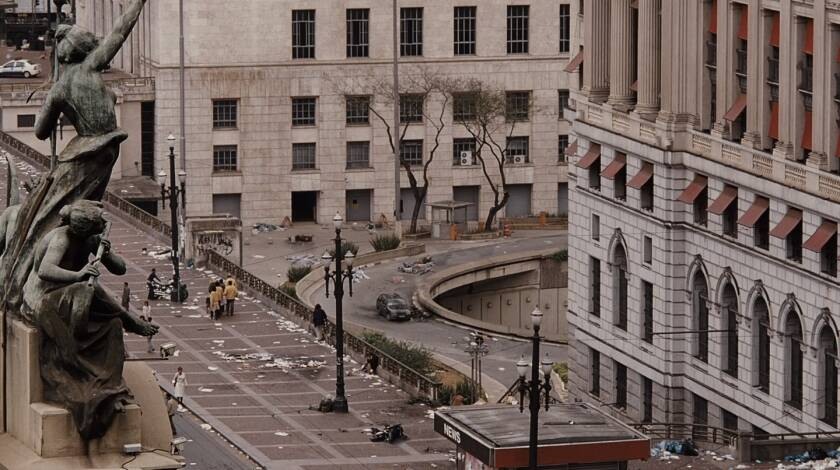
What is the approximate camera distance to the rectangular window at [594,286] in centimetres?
9900

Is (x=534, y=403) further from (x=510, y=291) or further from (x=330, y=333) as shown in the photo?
(x=510, y=291)

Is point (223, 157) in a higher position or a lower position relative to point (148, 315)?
lower

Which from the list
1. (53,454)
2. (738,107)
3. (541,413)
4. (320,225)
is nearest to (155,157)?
(320,225)

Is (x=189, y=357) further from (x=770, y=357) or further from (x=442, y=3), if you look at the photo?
(x=442, y=3)

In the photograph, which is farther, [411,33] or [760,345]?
[411,33]

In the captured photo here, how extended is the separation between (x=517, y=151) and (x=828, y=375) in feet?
222

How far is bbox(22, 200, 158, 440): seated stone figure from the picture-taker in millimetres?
36719

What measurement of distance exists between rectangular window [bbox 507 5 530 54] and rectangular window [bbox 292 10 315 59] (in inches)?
377

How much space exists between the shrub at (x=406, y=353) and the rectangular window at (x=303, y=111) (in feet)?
148

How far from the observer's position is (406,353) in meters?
94.4

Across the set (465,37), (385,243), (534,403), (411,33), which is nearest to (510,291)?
(385,243)

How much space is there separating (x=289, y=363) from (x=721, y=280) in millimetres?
13168

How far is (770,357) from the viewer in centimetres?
8450

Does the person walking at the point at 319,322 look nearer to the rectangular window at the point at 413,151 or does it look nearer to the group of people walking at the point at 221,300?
the group of people walking at the point at 221,300
